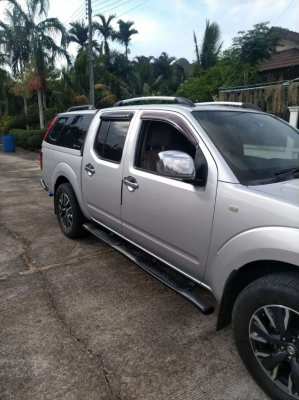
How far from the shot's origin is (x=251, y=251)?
2.07m

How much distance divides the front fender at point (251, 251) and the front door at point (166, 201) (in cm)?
14

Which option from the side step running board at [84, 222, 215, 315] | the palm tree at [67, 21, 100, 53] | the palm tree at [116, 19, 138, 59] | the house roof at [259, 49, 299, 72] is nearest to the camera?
the side step running board at [84, 222, 215, 315]

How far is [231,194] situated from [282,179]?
426 mm

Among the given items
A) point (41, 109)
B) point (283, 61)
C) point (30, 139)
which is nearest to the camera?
point (30, 139)

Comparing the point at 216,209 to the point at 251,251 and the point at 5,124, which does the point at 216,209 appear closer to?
the point at 251,251

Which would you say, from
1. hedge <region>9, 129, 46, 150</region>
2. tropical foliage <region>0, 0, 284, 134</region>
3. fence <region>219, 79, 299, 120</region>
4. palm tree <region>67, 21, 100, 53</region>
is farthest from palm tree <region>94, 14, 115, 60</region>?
fence <region>219, 79, 299, 120</region>

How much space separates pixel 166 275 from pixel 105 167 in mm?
1352

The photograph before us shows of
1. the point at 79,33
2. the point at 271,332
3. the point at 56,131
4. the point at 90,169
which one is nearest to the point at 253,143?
the point at 271,332

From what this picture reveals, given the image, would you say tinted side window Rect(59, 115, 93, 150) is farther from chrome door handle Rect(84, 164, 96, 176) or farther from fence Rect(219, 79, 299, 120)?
fence Rect(219, 79, 299, 120)

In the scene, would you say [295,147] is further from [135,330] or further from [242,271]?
[135,330]

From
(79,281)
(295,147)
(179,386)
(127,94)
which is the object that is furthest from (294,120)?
(127,94)

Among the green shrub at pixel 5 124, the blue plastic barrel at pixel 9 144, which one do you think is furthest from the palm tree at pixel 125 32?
the blue plastic barrel at pixel 9 144

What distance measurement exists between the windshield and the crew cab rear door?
3.30ft

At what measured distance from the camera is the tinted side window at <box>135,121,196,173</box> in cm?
306
